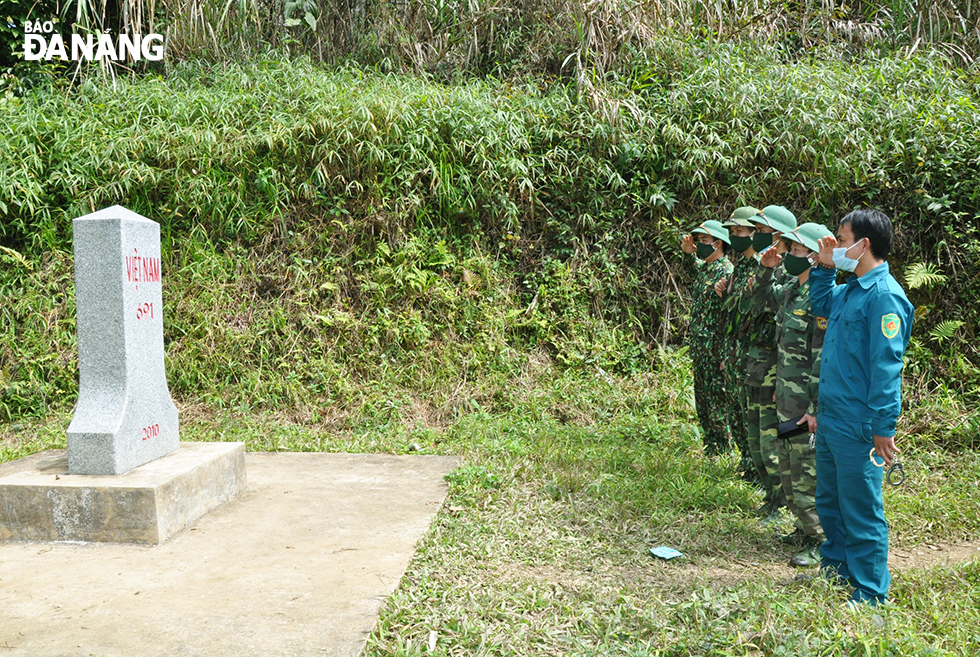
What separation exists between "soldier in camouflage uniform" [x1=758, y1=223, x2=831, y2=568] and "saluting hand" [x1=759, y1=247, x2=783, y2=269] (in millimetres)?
86

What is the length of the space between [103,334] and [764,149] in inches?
243

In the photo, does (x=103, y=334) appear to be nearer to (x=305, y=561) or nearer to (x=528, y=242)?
(x=305, y=561)

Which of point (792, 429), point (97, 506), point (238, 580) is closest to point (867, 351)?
point (792, 429)

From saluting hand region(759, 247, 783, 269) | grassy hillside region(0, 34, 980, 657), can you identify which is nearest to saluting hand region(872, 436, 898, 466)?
saluting hand region(759, 247, 783, 269)

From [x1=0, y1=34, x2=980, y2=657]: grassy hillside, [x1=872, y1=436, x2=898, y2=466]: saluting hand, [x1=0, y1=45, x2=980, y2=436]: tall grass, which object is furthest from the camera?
[x1=0, y1=45, x2=980, y2=436]: tall grass

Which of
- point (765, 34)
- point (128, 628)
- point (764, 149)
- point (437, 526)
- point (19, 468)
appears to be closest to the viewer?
point (128, 628)

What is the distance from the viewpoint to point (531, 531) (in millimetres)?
4062

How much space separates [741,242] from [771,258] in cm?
37

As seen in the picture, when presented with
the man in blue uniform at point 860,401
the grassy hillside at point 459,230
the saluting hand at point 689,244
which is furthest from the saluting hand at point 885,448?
the grassy hillside at point 459,230

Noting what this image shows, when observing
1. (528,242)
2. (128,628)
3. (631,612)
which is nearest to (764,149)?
(528,242)

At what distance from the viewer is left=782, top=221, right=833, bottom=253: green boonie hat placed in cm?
374

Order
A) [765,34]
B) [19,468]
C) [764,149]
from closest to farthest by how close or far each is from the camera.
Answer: [19,468]
[764,149]
[765,34]
